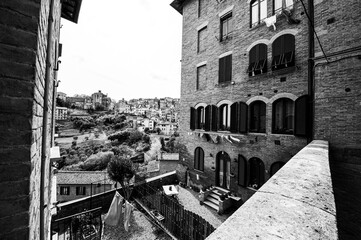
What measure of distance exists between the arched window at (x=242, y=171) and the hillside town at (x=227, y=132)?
83mm

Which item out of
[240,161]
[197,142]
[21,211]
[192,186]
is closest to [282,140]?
[240,161]

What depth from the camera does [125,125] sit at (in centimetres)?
8431

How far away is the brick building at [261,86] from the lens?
19.4ft

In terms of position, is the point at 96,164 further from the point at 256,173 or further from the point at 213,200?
the point at 256,173

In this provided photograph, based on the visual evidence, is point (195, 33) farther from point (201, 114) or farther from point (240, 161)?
point (240, 161)

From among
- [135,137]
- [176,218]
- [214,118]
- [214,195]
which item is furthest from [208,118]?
[135,137]

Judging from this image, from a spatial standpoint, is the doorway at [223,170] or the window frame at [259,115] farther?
the doorway at [223,170]

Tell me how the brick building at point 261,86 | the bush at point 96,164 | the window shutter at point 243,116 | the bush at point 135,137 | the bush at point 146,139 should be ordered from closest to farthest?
1. the brick building at point 261,86
2. the window shutter at point 243,116
3. the bush at point 96,164
4. the bush at point 146,139
5. the bush at point 135,137

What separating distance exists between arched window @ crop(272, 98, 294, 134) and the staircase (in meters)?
4.99

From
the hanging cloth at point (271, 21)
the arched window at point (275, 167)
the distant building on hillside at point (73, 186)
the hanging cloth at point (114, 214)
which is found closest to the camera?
the arched window at point (275, 167)

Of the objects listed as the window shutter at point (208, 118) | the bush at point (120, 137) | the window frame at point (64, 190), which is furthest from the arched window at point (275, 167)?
the bush at point (120, 137)

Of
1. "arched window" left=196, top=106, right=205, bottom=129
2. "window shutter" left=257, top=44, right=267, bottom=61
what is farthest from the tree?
"window shutter" left=257, top=44, right=267, bottom=61

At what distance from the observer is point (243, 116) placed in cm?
985

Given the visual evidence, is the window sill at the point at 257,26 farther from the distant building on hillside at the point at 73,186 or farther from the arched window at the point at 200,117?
the distant building on hillside at the point at 73,186
